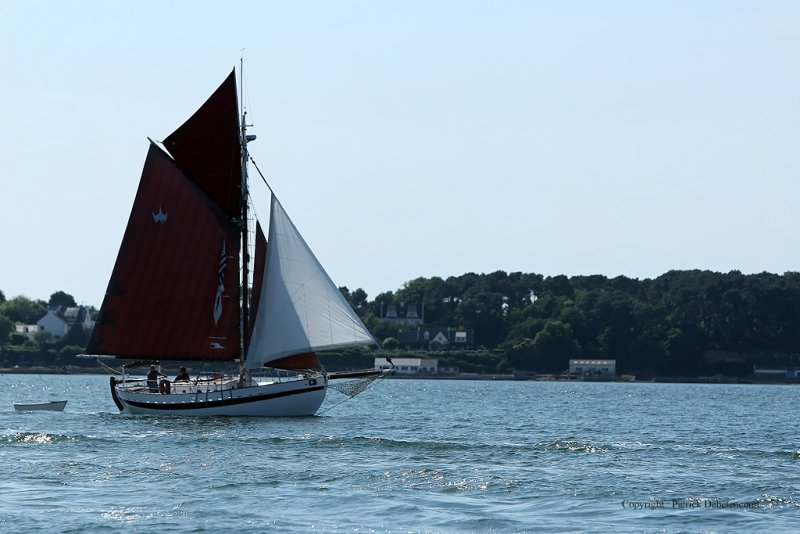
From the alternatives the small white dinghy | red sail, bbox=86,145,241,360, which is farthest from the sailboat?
the small white dinghy

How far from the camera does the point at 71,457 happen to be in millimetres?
44094

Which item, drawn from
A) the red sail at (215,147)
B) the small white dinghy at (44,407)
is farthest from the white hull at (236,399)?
the small white dinghy at (44,407)

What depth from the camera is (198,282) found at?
62938mm

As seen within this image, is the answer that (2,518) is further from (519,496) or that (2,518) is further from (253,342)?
(253,342)

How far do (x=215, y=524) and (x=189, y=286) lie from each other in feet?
107

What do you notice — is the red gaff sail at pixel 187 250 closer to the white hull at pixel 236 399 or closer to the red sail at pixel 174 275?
the red sail at pixel 174 275

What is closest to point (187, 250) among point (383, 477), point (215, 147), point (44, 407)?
point (215, 147)

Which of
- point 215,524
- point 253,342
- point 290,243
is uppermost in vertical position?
point 290,243

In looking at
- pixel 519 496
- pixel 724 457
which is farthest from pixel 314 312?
pixel 519 496

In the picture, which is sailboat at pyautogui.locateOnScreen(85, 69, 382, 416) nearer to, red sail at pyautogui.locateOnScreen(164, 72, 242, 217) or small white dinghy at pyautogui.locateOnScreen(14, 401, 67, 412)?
red sail at pyautogui.locateOnScreen(164, 72, 242, 217)

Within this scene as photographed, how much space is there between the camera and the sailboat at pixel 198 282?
62.1 m

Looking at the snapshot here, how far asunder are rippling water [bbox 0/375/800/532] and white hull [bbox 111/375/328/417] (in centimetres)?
107

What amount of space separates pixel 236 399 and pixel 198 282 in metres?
5.46

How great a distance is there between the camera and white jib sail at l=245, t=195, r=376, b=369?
198 ft
